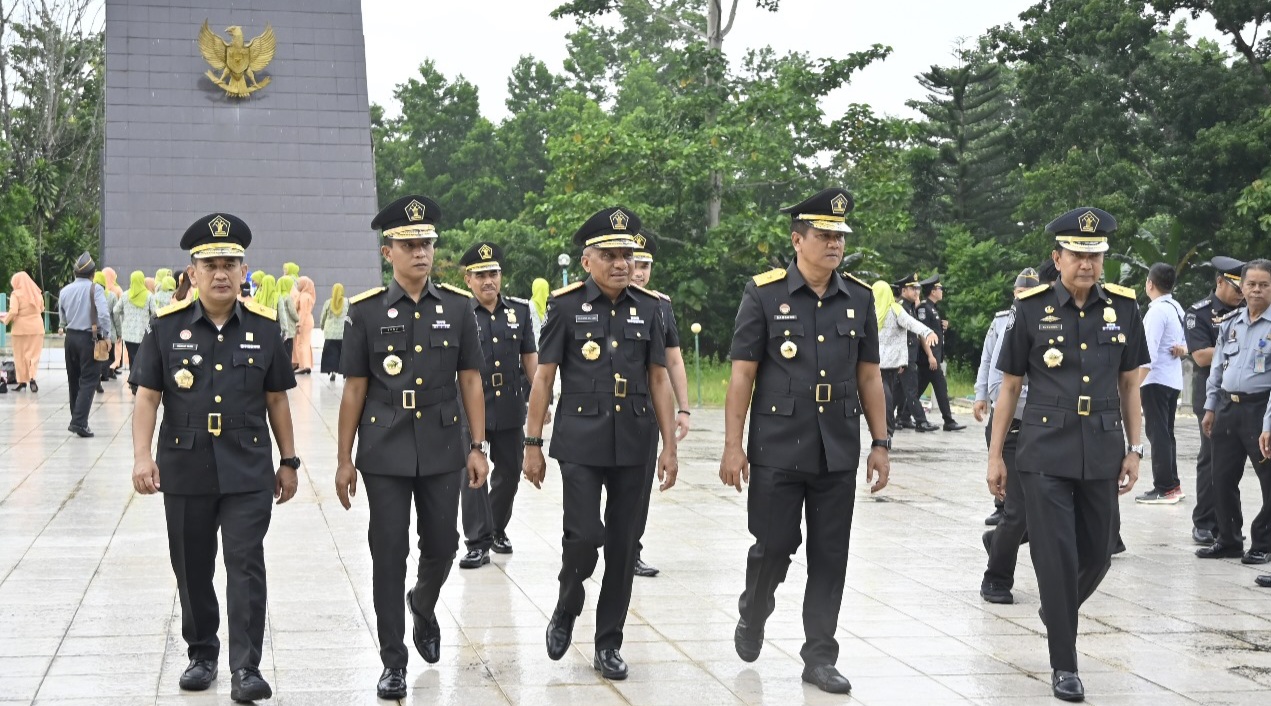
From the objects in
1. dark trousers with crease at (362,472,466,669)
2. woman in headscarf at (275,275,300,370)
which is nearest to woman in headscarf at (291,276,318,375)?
woman in headscarf at (275,275,300,370)

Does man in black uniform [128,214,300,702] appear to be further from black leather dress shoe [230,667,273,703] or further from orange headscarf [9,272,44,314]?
orange headscarf [9,272,44,314]

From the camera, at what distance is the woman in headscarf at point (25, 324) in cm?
2011

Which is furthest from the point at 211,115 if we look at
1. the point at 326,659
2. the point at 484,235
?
the point at 326,659

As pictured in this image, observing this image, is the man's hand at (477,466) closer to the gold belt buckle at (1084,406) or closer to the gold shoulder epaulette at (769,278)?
the gold shoulder epaulette at (769,278)

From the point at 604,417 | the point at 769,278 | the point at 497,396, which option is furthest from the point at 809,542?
the point at 497,396

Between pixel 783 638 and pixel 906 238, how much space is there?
33751 mm

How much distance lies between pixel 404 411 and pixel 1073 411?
266 cm

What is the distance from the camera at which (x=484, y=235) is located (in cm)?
4847

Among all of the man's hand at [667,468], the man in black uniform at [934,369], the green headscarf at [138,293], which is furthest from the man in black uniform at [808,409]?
the green headscarf at [138,293]

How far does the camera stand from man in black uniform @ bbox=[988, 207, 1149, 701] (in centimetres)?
635

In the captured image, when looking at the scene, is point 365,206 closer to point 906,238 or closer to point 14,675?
point 906,238

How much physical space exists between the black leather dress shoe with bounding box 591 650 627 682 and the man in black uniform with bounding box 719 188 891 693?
55cm

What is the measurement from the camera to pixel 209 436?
614 cm

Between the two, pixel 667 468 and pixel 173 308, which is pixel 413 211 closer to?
pixel 173 308
